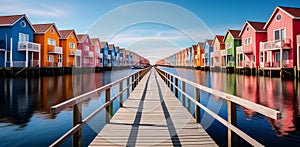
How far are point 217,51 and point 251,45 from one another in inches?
597

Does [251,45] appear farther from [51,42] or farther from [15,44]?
[15,44]

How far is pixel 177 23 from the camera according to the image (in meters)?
13.5

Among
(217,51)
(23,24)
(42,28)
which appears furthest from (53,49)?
(217,51)

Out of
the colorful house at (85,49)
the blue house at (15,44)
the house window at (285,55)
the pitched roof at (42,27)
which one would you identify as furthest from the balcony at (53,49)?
the house window at (285,55)

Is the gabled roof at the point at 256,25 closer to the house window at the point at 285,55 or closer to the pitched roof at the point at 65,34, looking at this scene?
the house window at the point at 285,55

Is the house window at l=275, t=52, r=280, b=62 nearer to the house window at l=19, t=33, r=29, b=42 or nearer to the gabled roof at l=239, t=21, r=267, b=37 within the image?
the gabled roof at l=239, t=21, r=267, b=37

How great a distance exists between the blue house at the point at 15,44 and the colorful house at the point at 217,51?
35.8m

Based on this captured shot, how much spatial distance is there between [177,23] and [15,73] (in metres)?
25.6

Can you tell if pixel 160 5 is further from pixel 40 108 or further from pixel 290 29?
pixel 290 29

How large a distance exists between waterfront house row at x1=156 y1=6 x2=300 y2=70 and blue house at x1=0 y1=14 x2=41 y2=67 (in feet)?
106

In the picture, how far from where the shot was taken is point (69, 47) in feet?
144

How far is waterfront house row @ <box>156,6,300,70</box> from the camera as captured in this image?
87.7ft

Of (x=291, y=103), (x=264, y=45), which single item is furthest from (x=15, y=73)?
(x=264, y=45)

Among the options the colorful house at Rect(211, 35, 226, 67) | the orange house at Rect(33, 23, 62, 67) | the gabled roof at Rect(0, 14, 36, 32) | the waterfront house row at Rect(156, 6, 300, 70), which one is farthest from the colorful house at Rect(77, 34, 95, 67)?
the waterfront house row at Rect(156, 6, 300, 70)
